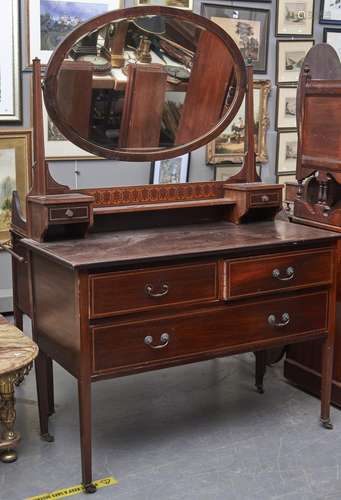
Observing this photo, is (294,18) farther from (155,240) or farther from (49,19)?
(155,240)

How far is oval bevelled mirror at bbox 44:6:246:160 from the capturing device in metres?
3.13

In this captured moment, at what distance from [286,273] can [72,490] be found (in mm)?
1291

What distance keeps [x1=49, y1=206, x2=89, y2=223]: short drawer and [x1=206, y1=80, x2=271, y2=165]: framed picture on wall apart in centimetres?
159

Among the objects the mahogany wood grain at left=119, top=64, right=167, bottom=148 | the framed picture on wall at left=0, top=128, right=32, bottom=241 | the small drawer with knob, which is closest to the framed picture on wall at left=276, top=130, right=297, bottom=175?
the framed picture on wall at left=0, top=128, right=32, bottom=241

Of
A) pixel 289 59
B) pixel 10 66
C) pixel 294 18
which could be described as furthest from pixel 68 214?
pixel 294 18

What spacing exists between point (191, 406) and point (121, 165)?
1.62m

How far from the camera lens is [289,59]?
18.9 feet

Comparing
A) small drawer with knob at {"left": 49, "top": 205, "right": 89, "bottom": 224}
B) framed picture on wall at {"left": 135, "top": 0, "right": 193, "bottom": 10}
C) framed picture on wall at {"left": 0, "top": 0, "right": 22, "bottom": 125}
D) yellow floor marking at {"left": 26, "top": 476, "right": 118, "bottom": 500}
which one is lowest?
yellow floor marking at {"left": 26, "top": 476, "right": 118, "bottom": 500}

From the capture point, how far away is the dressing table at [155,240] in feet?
9.16

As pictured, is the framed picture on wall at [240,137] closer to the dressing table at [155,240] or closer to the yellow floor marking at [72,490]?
the dressing table at [155,240]

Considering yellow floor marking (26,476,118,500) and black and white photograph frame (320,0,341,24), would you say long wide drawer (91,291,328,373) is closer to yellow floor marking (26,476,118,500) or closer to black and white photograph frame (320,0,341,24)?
yellow floor marking (26,476,118,500)

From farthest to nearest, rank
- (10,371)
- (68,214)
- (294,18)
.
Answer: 1. (294,18)
2. (68,214)
3. (10,371)

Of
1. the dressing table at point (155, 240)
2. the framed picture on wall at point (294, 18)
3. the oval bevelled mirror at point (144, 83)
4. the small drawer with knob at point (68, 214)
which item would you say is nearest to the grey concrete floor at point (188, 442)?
the dressing table at point (155, 240)

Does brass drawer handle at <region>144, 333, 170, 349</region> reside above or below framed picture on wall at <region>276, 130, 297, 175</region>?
below
